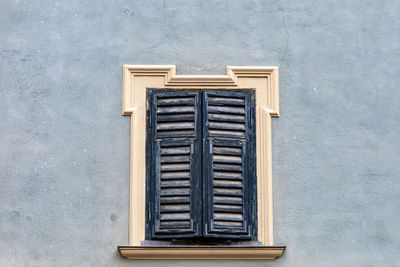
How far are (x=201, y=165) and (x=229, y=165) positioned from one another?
272 mm

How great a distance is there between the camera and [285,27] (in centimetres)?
1155

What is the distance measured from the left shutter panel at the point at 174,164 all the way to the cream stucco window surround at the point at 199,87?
4.0 inches

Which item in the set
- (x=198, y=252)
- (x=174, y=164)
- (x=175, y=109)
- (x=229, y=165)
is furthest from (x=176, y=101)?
(x=198, y=252)

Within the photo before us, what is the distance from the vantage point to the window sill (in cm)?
1080

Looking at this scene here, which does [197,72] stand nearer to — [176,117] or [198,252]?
[176,117]

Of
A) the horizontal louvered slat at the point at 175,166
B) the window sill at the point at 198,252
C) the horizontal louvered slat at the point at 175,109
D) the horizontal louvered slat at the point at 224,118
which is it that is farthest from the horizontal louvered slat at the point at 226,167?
the window sill at the point at 198,252

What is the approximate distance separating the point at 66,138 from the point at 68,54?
863 millimetres

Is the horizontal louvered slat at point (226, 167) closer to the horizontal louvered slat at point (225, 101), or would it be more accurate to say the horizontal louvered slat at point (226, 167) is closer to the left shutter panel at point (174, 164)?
the left shutter panel at point (174, 164)

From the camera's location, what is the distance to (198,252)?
1083cm

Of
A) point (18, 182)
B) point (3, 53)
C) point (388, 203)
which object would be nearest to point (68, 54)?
point (3, 53)

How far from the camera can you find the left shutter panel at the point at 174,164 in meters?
11.0

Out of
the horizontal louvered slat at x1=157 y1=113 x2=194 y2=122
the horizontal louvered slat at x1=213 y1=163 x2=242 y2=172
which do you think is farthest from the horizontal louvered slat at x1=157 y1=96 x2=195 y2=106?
the horizontal louvered slat at x1=213 y1=163 x2=242 y2=172

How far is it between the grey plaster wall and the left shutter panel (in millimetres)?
284

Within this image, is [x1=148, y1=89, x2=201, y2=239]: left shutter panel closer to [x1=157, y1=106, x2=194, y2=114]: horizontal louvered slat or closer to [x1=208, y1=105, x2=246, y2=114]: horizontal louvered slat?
[x1=157, y1=106, x2=194, y2=114]: horizontal louvered slat
